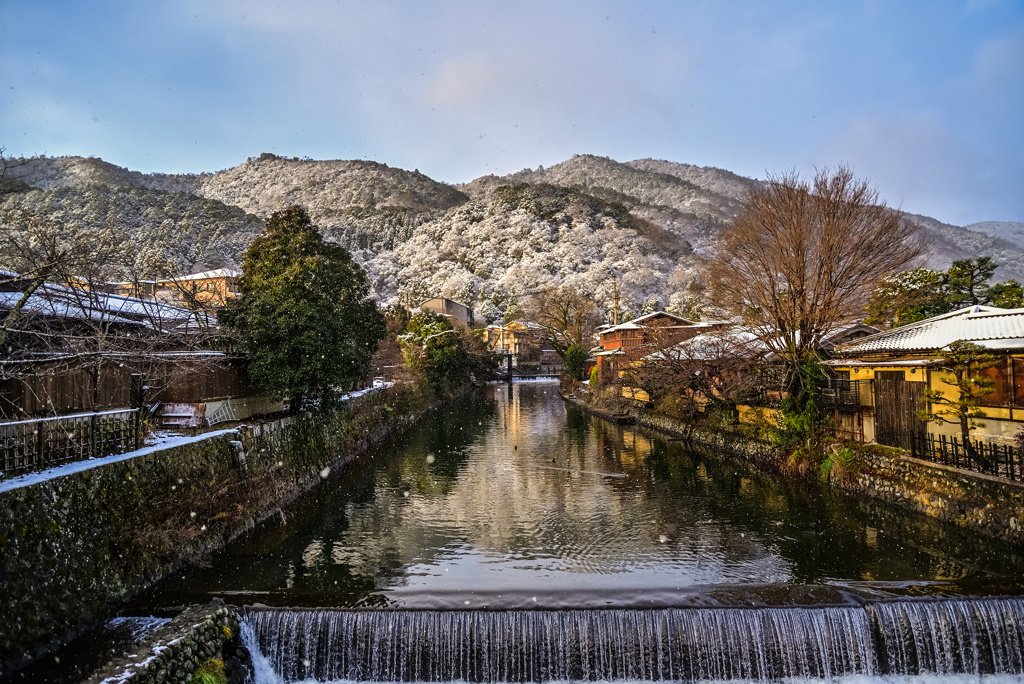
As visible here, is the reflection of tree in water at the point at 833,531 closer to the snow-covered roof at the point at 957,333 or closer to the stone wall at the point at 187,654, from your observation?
the snow-covered roof at the point at 957,333

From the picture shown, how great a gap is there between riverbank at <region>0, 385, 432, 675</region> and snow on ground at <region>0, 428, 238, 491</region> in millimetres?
98

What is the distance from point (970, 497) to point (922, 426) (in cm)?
249

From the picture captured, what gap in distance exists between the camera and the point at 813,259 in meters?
17.5

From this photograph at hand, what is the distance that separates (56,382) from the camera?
11.9m

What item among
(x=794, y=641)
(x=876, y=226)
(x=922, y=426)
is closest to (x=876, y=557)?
(x=794, y=641)

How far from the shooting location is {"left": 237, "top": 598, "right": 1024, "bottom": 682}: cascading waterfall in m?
7.42

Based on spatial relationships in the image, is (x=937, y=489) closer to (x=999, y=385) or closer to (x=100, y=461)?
(x=999, y=385)

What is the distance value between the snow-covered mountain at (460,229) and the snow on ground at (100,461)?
50454mm

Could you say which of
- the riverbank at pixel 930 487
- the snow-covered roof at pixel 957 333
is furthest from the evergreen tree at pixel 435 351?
the snow-covered roof at pixel 957 333

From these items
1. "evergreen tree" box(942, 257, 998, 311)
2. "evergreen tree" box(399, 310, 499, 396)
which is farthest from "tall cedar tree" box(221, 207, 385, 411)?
"evergreen tree" box(942, 257, 998, 311)

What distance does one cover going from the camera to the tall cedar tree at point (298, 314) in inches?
611

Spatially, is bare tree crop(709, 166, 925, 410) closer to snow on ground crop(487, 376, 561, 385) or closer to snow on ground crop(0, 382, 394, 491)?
snow on ground crop(0, 382, 394, 491)

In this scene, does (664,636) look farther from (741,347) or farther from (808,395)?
(741,347)

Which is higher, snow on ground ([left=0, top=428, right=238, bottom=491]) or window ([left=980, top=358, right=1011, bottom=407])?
window ([left=980, top=358, right=1011, bottom=407])
